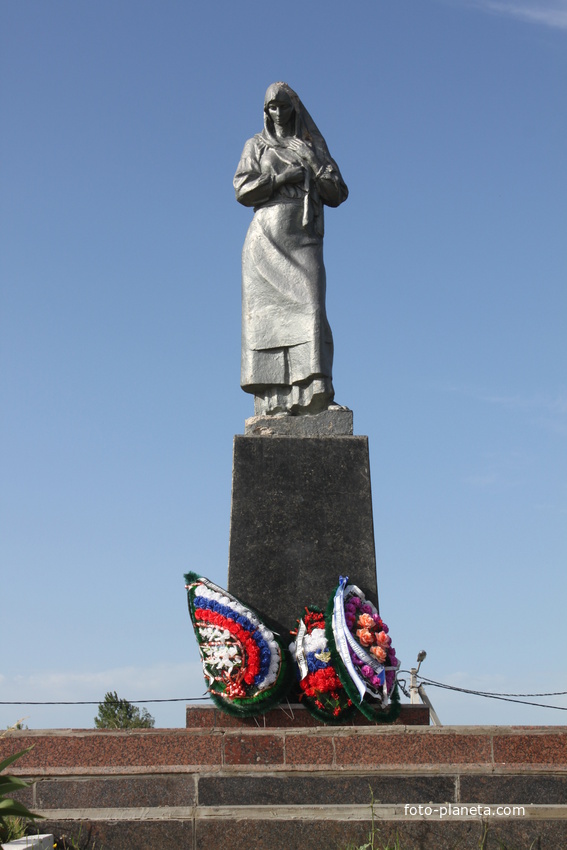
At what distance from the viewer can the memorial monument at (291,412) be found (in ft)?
27.0

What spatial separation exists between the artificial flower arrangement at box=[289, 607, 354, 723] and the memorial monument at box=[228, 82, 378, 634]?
295 millimetres

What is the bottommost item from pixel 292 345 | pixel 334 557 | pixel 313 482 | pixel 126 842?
pixel 126 842

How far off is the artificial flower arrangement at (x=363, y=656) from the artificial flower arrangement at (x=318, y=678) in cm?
8

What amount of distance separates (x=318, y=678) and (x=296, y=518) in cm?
134

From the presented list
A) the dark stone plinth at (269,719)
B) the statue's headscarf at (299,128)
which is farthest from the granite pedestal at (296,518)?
the statue's headscarf at (299,128)

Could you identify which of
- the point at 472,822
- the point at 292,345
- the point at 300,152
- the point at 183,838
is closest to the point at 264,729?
the point at 183,838

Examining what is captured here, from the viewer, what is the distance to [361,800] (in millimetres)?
6566

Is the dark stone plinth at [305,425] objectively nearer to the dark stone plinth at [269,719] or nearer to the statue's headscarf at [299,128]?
the dark stone plinth at [269,719]

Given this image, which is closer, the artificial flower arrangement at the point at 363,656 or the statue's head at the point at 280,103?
the artificial flower arrangement at the point at 363,656

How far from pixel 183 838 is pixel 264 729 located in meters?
1.16

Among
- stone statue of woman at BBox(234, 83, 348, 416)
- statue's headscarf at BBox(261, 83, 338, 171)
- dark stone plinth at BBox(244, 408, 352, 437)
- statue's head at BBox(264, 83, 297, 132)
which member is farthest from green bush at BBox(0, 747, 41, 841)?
statue's head at BBox(264, 83, 297, 132)

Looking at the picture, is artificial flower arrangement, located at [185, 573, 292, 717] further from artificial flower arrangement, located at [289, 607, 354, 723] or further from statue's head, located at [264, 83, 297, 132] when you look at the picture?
statue's head, located at [264, 83, 297, 132]

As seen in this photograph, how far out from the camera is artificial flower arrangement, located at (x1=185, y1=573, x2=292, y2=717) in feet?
24.6

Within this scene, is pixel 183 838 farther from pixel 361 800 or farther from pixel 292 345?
pixel 292 345
